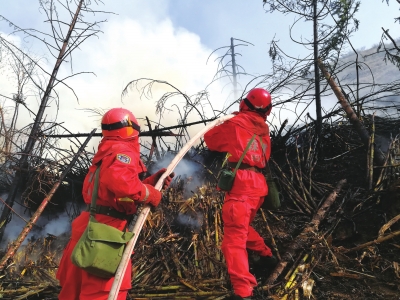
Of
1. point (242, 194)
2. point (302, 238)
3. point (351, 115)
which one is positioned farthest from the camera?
point (351, 115)

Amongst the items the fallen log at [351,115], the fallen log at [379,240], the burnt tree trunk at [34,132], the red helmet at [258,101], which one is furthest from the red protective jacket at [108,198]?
the fallen log at [351,115]

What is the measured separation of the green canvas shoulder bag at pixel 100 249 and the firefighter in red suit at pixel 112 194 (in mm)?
158

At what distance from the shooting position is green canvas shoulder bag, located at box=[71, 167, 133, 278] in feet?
8.57

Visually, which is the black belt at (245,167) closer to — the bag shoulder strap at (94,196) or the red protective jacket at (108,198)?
the red protective jacket at (108,198)

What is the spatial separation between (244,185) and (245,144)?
49 centimetres

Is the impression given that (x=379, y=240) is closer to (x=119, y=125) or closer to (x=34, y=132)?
(x=119, y=125)

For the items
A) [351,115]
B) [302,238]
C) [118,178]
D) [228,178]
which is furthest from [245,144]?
[351,115]

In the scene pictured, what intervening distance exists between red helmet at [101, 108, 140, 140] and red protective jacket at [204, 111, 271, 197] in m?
1.24

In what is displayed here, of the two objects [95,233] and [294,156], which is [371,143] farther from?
[95,233]

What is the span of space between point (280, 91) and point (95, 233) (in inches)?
187

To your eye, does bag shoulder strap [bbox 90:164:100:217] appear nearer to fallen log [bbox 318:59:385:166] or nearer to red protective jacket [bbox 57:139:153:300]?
red protective jacket [bbox 57:139:153:300]

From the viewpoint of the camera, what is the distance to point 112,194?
285cm

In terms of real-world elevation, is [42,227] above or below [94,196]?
below

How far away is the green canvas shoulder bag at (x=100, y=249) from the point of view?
2.61 m
